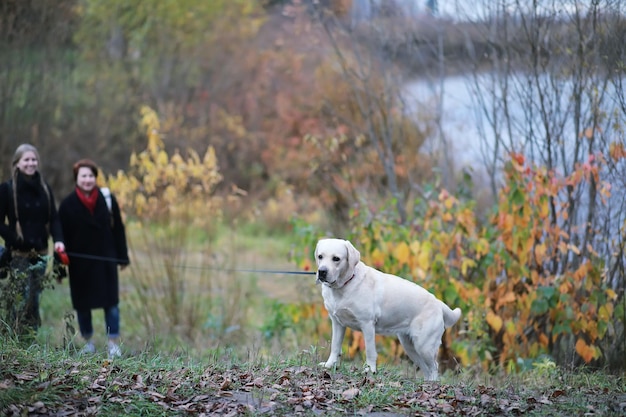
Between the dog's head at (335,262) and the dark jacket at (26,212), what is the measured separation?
316cm

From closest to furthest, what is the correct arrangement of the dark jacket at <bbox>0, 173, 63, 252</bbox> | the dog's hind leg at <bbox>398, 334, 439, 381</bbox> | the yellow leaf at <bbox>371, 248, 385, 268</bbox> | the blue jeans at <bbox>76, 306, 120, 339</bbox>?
the dog's hind leg at <bbox>398, 334, 439, 381</bbox>
the dark jacket at <bbox>0, 173, 63, 252</bbox>
the blue jeans at <bbox>76, 306, 120, 339</bbox>
the yellow leaf at <bbox>371, 248, 385, 268</bbox>

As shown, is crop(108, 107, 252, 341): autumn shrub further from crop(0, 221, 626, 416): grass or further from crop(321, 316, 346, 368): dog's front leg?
crop(321, 316, 346, 368): dog's front leg

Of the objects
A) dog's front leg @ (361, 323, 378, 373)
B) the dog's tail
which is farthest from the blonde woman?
the dog's tail

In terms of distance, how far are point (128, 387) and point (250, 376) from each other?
2.87 ft

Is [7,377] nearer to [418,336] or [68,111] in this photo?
[418,336]

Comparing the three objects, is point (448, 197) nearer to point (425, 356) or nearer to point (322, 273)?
point (425, 356)

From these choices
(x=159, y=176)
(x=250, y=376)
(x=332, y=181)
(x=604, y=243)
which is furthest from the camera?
(x=332, y=181)

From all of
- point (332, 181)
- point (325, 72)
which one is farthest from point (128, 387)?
point (325, 72)

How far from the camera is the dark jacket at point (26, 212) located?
7633 millimetres

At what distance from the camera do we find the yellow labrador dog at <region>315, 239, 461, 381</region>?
19.3 ft

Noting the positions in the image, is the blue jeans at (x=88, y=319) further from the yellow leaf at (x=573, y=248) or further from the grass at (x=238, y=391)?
the yellow leaf at (x=573, y=248)

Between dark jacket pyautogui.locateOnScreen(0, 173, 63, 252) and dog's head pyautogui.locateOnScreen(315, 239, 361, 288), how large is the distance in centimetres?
316

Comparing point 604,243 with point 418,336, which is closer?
point 418,336

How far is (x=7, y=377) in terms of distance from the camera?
517cm
